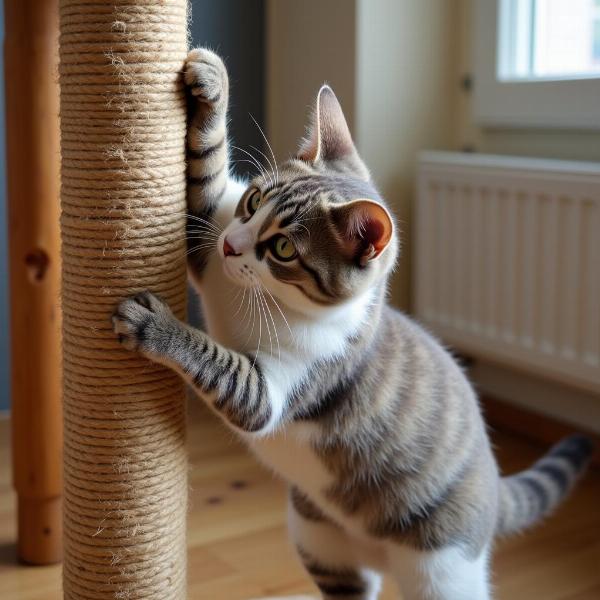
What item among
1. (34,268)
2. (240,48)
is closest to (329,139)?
(34,268)

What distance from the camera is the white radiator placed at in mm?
1862

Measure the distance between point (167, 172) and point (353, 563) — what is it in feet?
2.18

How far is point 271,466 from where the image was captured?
1.23 m

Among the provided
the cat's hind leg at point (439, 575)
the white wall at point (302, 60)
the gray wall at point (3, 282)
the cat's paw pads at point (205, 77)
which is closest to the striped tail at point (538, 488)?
the cat's hind leg at point (439, 575)

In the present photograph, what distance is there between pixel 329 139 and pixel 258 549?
0.81 metres

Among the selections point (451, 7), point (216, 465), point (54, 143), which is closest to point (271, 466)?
point (54, 143)

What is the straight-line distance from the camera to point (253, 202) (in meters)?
1.11

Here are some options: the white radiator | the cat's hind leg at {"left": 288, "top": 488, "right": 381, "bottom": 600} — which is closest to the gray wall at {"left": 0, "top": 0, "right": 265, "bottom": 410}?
the white radiator

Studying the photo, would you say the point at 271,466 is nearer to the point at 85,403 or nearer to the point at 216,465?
the point at 85,403

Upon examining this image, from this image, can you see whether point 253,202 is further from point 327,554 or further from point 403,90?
point 403,90

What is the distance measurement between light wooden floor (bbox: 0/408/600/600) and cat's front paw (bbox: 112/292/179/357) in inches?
25.7

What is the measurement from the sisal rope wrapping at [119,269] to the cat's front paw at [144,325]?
0.09 feet

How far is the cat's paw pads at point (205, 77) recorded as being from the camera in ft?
3.47

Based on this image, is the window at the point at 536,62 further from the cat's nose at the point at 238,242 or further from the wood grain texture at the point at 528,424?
the cat's nose at the point at 238,242
